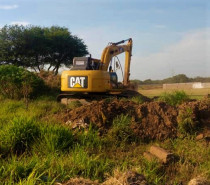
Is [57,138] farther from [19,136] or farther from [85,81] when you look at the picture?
[85,81]

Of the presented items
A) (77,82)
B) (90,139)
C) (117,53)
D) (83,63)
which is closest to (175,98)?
(90,139)

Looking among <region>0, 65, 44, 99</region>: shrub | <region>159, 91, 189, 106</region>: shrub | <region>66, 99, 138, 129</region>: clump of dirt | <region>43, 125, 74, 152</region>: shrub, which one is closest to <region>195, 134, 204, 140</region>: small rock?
<region>66, 99, 138, 129</region>: clump of dirt

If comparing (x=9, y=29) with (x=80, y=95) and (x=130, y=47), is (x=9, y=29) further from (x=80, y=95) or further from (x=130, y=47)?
(x=80, y=95)

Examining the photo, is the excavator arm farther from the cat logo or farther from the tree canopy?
the tree canopy

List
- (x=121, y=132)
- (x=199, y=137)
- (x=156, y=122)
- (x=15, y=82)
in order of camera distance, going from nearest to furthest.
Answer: (x=199, y=137), (x=121, y=132), (x=156, y=122), (x=15, y=82)

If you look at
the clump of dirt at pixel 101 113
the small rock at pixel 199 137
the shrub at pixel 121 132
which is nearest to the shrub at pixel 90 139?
the shrub at pixel 121 132

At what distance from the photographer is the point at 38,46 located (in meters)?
29.9

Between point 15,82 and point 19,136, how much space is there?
770 cm

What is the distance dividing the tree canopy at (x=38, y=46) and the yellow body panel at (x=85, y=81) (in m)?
19.2

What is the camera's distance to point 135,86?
16.0m

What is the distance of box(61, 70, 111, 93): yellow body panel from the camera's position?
446 inches

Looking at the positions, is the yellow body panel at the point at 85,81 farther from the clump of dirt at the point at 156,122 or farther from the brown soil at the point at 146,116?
the clump of dirt at the point at 156,122

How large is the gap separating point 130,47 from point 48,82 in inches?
187

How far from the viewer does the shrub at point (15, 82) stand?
41.4ft
